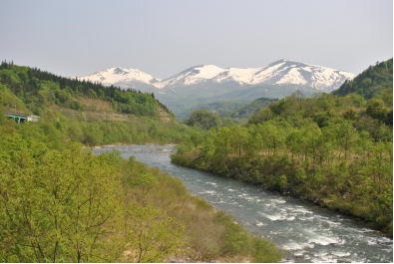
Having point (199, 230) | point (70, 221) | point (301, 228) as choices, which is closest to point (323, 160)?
point (301, 228)

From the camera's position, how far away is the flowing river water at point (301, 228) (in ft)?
109

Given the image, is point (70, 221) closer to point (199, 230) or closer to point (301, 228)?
point (199, 230)

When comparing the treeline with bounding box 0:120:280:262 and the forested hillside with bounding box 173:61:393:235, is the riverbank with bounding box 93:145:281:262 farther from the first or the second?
the forested hillside with bounding box 173:61:393:235

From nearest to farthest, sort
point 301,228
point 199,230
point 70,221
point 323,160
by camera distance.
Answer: point 70,221, point 199,230, point 301,228, point 323,160

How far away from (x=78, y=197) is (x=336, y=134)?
54010 millimetres

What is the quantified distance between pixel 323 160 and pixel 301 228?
24.7 meters

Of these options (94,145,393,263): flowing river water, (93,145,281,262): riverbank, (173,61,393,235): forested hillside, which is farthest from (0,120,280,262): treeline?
(173,61,393,235): forested hillside

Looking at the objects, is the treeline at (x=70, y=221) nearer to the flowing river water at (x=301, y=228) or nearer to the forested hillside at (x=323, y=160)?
the flowing river water at (x=301, y=228)

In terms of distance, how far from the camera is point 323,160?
207 feet

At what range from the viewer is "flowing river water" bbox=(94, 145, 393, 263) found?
3319 centimetres

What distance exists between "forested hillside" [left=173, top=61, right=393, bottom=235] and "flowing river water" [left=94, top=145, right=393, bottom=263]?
2997mm

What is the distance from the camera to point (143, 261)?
19344 mm

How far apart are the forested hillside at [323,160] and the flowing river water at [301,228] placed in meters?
3.00

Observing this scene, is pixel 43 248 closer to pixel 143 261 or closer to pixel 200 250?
pixel 143 261
